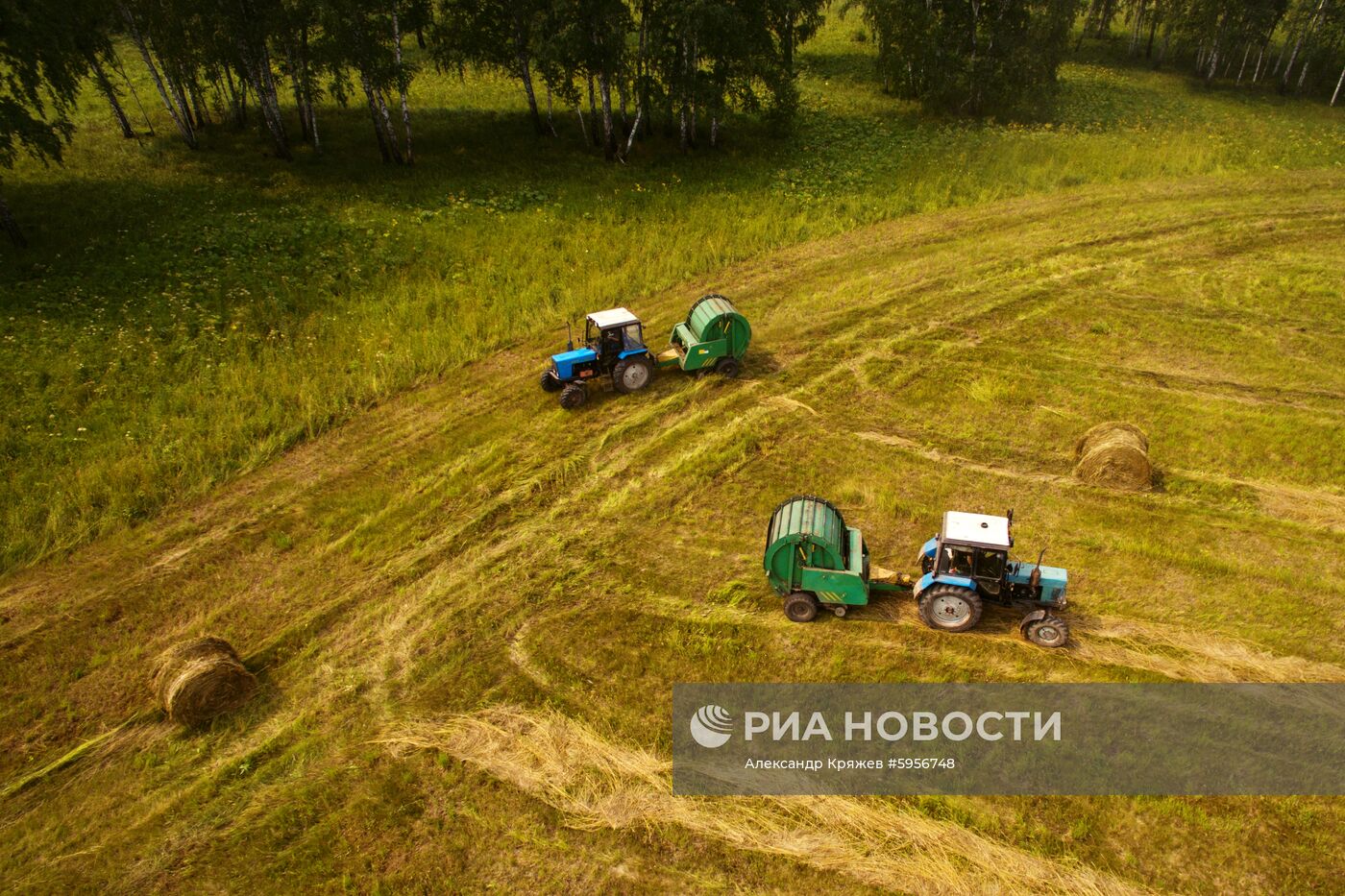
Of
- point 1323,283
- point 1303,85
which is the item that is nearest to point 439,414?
point 1323,283

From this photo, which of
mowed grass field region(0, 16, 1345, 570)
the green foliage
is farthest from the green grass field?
the green foliage

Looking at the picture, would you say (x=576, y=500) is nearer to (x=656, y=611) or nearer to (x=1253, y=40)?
(x=656, y=611)

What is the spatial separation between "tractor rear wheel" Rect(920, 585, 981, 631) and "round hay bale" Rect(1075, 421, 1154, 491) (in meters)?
4.76

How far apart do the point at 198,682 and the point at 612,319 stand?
10.2m

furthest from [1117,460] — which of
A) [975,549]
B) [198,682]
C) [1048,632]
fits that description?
[198,682]

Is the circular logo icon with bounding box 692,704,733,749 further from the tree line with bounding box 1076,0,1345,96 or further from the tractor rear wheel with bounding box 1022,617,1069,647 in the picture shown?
the tree line with bounding box 1076,0,1345,96

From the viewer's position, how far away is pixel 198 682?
32.4 feet

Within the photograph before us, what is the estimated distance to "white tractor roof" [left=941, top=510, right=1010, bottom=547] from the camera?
10531 mm

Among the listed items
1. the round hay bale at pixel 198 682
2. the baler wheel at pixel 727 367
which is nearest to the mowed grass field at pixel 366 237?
the round hay bale at pixel 198 682

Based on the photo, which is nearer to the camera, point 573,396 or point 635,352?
point 573,396

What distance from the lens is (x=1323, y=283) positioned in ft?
69.7

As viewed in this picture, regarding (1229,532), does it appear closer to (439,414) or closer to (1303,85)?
(439,414)

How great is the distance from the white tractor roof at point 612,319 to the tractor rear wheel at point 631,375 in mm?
851

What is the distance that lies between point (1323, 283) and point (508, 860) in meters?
→ 25.8
